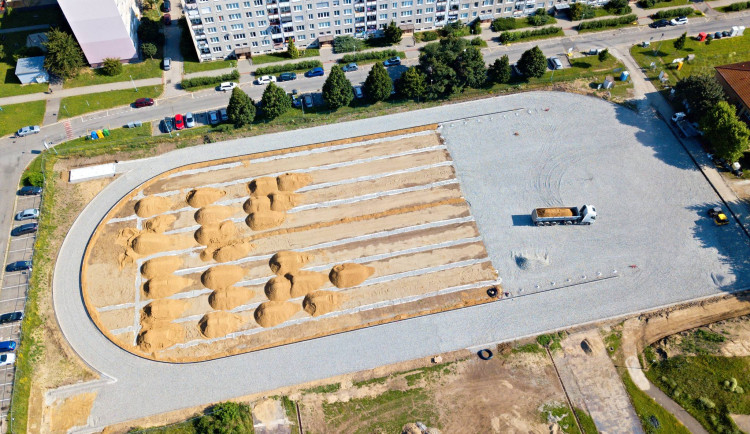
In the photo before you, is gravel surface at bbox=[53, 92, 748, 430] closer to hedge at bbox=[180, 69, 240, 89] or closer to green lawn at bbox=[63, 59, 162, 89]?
hedge at bbox=[180, 69, 240, 89]

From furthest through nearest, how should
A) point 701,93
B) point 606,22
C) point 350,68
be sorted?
point 606,22, point 350,68, point 701,93

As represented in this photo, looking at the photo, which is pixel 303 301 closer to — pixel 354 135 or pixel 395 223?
pixel 395 223

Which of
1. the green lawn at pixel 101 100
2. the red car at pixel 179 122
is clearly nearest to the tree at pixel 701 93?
the red car at pixel 179 122

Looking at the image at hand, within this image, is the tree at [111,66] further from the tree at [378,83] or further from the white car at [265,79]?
the tree at [378,83]

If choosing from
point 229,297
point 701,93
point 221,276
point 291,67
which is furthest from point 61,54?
point 701,93

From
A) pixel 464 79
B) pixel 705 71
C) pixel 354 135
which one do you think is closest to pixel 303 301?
pixel 354 135

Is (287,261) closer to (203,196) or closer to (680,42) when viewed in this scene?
(203,196)
